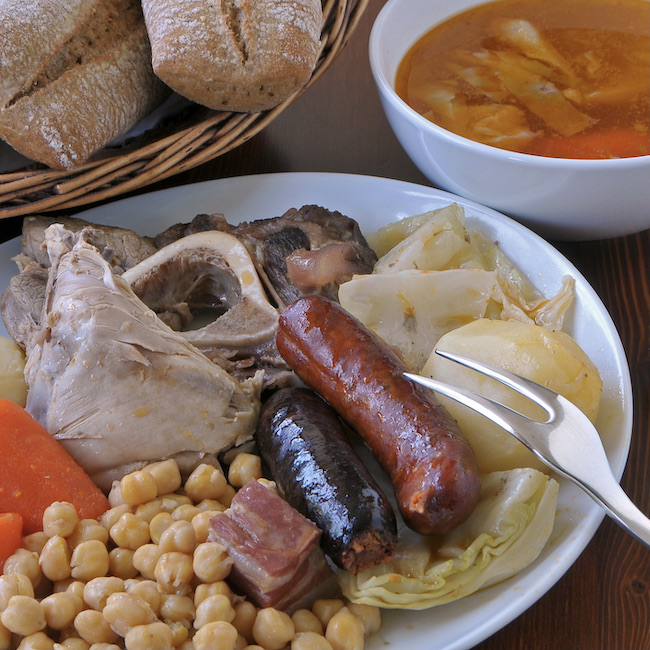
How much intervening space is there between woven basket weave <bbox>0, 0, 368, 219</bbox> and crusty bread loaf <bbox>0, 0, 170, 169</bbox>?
78 mm

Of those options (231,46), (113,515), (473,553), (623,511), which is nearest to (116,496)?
(113,515)

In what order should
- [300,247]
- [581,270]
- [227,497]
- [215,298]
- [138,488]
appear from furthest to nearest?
[581,270] → [215,298] → [300,247] → [227,497] → [138,488]

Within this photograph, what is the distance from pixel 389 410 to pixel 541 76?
1.74 metres

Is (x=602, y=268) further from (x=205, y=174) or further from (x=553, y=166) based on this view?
(x=205, y=174)

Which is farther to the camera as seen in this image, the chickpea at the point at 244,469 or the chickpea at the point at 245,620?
the chickpea at the point at 244,469

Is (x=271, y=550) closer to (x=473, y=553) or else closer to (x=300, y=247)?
(x=473, y=553)

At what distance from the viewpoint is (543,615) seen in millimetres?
1889

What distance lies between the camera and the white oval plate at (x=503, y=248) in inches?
67.6

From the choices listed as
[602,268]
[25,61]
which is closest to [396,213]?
[602,268]

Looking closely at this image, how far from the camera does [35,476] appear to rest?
6.38 feet

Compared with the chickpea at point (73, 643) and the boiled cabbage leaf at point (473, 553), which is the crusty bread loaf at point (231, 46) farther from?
the chickpea at point (73, 643)

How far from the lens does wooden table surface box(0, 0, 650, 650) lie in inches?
73.3

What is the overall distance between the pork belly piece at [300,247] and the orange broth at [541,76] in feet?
1.90

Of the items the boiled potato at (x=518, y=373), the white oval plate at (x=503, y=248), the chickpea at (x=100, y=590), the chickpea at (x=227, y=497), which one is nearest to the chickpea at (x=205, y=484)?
the chickpea at (x=227, y=497)
